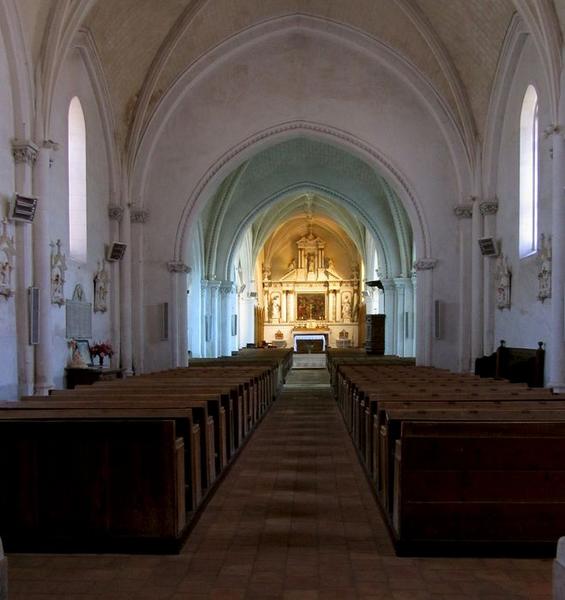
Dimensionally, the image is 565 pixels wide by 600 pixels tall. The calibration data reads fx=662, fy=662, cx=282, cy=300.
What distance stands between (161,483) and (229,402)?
12.2 feet

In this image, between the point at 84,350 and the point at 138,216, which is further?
the point at 138,216

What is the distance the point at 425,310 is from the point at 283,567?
14.6 m

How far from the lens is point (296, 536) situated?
5.52 metres

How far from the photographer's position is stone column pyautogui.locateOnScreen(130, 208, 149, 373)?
18.1 m

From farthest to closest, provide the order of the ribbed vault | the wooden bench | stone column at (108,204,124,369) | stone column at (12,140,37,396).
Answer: the ribbed vault → stone column at (108,204,124,369) → the wooden bench → stone column at (12,140,37,396)

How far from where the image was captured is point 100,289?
16094 millimetres

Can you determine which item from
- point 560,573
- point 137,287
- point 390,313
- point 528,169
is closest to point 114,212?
point 137,287

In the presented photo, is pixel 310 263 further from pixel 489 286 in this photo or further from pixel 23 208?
pixel 23 208

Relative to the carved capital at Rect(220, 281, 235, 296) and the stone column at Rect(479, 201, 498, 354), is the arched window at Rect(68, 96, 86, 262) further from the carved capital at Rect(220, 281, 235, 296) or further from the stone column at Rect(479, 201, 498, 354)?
the carved capital at Rect(220, 281, 235, 296)

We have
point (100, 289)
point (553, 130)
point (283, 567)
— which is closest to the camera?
point (283, 567)

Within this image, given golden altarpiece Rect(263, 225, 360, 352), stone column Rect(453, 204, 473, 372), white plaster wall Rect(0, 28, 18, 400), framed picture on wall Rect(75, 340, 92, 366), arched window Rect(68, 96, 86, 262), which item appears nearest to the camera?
white plaster wall Rect(0, 28, 18, 400)

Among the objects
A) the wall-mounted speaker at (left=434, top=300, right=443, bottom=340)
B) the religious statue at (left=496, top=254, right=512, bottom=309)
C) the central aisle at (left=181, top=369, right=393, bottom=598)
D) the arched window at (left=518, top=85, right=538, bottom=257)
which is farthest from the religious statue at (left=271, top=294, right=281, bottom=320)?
the central aisle at (left=181, top=369, right=393, bottom=598)

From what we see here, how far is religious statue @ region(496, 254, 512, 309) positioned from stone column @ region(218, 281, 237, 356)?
49.0ft

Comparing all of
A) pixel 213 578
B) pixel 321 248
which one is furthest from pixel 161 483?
pixel 321 248
